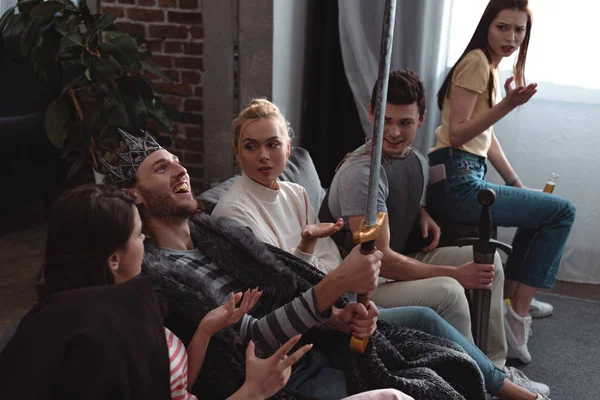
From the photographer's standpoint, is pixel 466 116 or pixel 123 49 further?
pixel 123 49

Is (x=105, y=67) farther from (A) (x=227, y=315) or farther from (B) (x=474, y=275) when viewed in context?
(A) (x=227, y=315)

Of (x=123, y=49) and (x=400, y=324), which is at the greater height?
(x=123, y=49)

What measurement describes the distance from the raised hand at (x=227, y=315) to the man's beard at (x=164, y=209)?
0.39 metres

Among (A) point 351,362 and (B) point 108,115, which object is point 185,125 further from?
(A) point 351,362

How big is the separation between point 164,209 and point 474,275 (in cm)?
105

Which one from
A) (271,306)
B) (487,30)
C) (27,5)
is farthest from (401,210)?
(27,5)

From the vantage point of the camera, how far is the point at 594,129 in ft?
11.2

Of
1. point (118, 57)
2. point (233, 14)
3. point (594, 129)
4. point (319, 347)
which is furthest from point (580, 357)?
point (118, 57)

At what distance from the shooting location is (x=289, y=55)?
11.5 feet

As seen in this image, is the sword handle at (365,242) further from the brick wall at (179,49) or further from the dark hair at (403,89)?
the brick wall at (179,49)

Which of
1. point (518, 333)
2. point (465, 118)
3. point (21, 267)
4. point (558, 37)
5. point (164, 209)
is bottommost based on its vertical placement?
point (21, 267)

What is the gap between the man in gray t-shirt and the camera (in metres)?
2.10

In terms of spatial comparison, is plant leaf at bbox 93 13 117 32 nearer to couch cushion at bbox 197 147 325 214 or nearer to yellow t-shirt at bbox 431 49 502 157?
couch cushion at bbox 197 147 325 214

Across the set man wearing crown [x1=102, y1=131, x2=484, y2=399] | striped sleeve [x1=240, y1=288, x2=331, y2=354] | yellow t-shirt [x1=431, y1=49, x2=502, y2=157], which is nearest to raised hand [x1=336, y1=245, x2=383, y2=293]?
man wearing crown [x1=102, y1=131, x2=484, y2=399]
